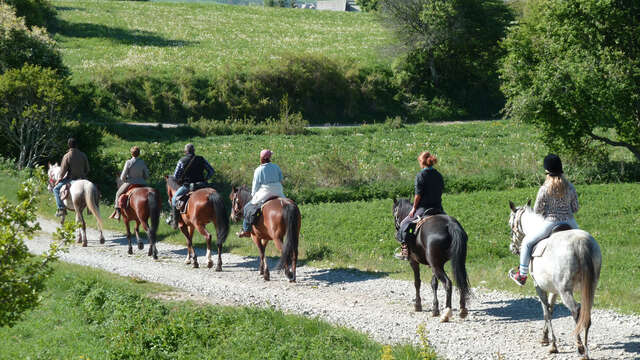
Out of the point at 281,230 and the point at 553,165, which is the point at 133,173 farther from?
the point at 553,165

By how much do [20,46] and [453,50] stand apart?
47.7 metres

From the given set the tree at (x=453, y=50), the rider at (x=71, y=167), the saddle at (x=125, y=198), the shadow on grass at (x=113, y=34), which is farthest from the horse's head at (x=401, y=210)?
the shadow on grass at (x=113, y=34)

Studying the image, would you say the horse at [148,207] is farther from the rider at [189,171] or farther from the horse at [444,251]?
the horse at [444,251]

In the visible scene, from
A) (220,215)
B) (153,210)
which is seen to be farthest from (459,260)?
(153,210)

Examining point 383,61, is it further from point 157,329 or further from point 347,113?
point 157,329

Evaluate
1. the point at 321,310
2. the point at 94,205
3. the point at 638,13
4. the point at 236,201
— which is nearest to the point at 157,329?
the point at 321,310

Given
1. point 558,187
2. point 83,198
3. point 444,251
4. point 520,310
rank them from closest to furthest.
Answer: point 558,187 < point 444,251 < point 520,310 < point 83,198

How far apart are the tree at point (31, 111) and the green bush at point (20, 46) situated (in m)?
4.20

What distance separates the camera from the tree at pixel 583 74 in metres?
29.2

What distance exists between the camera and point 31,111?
32875 mm

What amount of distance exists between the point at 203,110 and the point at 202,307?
46.2 m

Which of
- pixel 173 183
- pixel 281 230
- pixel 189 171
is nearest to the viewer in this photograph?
pixel 281 230

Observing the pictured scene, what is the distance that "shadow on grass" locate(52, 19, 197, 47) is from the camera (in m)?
81.9

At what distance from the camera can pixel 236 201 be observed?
18828 mm
